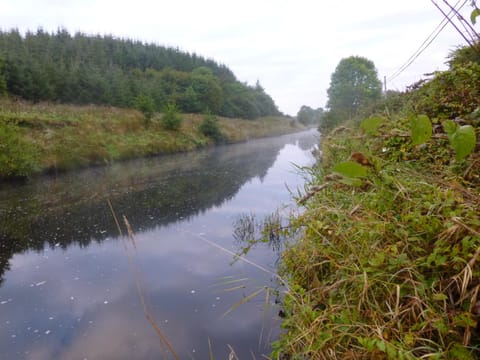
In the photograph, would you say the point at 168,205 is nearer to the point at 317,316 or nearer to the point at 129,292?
the point at 129,292

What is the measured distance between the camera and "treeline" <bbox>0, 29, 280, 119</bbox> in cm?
2497

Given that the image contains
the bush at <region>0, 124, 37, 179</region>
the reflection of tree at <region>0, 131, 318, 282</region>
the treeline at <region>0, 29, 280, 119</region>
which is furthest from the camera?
the treeline at <region>0, 29, 280, 119</region>

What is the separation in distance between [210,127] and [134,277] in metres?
25.4

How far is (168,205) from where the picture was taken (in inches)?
356

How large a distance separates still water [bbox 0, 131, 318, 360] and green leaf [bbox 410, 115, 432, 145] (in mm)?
1744

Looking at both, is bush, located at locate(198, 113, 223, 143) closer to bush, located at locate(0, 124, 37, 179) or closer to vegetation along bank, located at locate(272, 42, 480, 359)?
bush, located at locate(0, 124, 37, 179)

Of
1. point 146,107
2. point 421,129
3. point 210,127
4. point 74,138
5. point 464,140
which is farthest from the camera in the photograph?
point 210,127

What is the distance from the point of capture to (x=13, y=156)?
11422 mm

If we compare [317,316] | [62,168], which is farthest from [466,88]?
[62,168]

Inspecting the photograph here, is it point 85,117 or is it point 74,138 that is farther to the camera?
point 85,117

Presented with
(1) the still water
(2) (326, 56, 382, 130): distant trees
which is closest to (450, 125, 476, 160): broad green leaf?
(1) the still water

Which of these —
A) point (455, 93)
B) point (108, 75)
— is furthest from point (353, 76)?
point (455, 93)

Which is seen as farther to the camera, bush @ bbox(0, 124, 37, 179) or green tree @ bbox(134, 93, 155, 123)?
green tree @ bbox(134, 93, 155, 123)

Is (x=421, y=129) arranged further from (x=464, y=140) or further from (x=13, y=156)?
(x=13, y=156)
